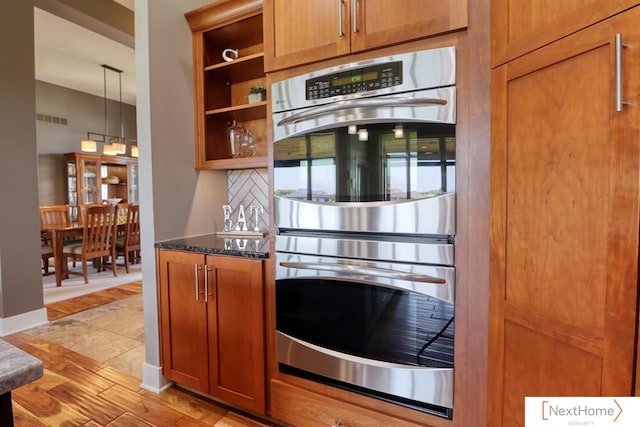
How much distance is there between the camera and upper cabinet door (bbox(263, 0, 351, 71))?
137cm

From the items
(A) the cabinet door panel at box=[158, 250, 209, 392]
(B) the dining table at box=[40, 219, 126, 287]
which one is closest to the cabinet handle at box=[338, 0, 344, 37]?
(A) the cabinet door panel at box=[158, 250, 209, 392]

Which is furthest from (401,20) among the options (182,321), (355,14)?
(182,321)

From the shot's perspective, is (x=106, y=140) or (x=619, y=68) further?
(x=106, y=140)

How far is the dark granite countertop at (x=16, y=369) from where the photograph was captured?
48 cm

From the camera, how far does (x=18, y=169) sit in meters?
2.86

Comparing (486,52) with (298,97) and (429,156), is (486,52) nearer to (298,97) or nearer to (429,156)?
(429,156)

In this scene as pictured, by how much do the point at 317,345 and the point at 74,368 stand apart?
192 centimetres

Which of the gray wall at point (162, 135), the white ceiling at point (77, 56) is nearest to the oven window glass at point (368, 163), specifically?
the gray wall at point (162, 135)

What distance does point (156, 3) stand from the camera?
1907 mm

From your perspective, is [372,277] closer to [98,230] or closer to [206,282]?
[206,282]

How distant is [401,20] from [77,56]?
575cm

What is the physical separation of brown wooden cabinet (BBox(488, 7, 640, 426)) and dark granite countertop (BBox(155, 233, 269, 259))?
1.07 metres

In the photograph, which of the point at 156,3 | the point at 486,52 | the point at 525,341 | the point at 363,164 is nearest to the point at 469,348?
the point at 525,341

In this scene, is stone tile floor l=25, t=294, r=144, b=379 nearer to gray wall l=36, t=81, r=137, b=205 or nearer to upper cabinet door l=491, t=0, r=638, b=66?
upper cabinet door l=491, t=0, r=638, b=66
